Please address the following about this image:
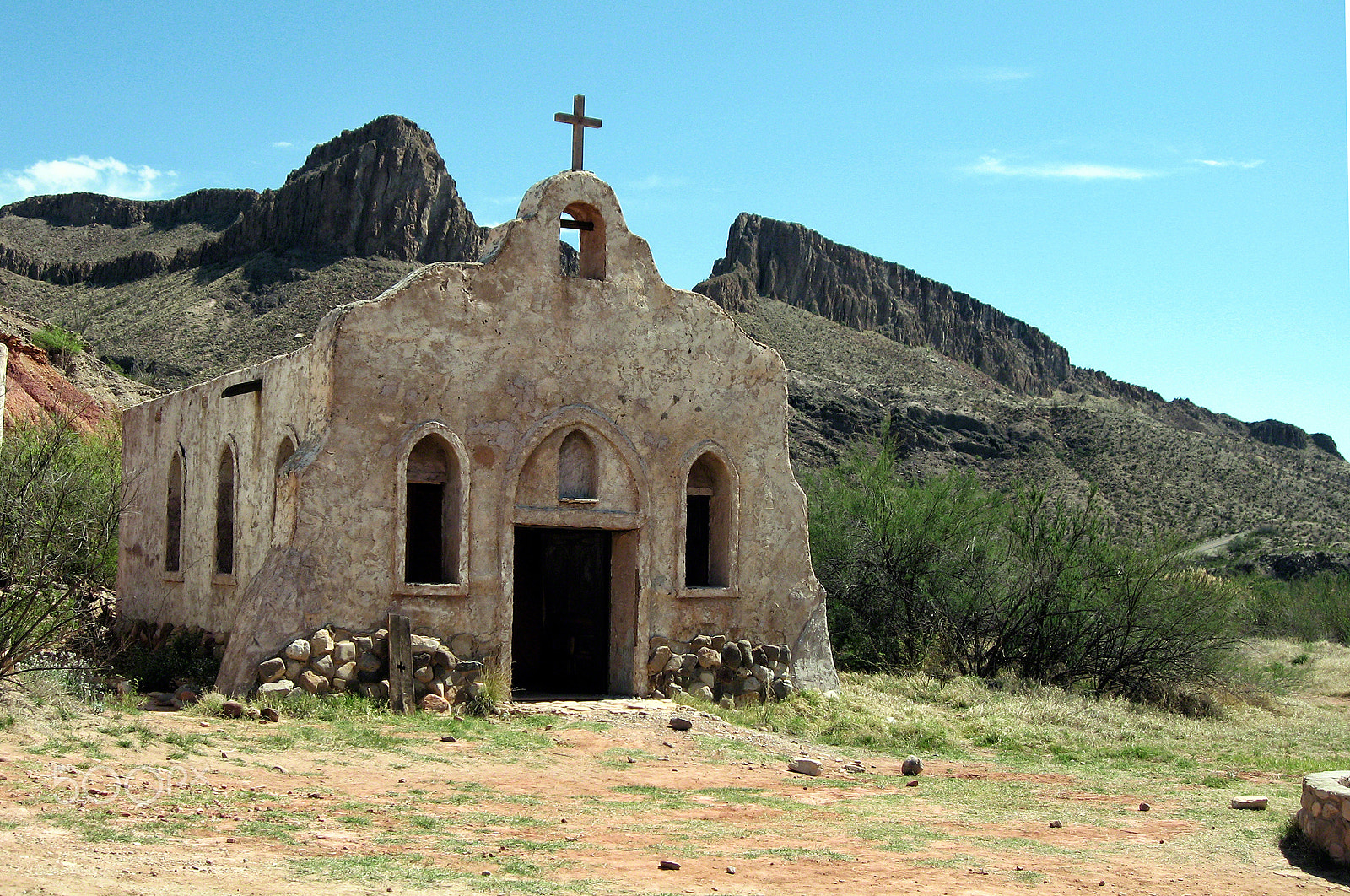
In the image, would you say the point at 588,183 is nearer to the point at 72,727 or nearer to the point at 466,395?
the point at 466,395

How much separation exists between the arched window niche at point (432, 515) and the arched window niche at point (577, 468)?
4.00 feet

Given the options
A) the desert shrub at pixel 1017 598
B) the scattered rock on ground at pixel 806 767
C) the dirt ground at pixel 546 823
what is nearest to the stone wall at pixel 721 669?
the dirt ground at pixel 546 823

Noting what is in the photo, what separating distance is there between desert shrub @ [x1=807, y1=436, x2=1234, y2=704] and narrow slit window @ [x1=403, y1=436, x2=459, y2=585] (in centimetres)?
715

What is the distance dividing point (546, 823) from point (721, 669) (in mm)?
6110

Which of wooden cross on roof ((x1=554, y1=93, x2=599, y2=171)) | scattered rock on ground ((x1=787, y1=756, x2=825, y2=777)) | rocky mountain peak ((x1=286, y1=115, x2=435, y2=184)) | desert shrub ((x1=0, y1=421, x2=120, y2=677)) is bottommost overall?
scattered rock on ground ((x1=787, y1=756, x2=825, y2=777))

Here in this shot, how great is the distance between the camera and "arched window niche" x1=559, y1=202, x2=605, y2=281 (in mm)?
13977

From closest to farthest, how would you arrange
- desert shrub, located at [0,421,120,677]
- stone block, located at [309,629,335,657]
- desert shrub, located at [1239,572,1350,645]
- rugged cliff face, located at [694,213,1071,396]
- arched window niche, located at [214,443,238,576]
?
desert shrub, located at [0,421,120,677] → stone block, located at [309,629,335,657] → arched window niche, located at [214,443,238,576] → desert shrub, located at [1239,572,1350,645] → rugged cliff face, located at [694,213,1071,396]

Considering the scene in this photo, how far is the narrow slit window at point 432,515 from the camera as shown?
12.8 metres

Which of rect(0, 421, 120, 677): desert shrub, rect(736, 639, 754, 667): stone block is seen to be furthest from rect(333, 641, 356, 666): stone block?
rect(736, 639, 754, 667): stone block

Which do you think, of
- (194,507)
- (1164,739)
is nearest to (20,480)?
(194,507)

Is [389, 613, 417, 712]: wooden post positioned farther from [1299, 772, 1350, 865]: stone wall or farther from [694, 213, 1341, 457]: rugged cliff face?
[694, 213, 1341, 457]: rugged cliff face

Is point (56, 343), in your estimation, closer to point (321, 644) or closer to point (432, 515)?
point (432, 515)

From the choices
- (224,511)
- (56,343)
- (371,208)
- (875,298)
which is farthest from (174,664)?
(875,298)
